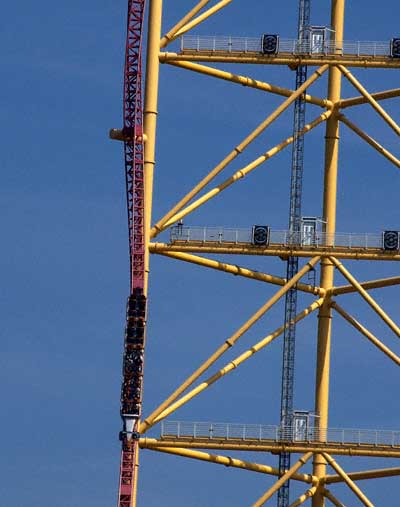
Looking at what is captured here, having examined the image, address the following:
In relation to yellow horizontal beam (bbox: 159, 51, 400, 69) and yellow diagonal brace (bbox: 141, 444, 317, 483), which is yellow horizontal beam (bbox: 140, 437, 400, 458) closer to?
yellow diagonal brace (bbox: 141, 444, 317, 483)

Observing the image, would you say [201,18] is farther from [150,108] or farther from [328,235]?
[328,235]

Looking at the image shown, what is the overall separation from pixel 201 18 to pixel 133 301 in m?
9.17

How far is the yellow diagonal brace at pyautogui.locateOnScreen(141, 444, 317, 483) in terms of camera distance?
108 meters

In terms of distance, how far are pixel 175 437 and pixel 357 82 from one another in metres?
13.0

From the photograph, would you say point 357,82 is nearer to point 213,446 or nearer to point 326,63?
point 326,63

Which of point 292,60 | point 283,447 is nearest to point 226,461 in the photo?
point 283,447

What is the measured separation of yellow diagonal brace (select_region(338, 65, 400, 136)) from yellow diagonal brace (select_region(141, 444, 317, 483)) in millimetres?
11250

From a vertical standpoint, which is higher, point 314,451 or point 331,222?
point 331,222

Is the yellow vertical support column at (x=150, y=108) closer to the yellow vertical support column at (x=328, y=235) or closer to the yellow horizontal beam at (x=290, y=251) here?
the yellow horizontal beam at (x=290, y=251)

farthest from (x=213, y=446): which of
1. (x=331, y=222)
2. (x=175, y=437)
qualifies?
(x=331, y=222)

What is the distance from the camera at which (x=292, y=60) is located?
111375 millimetres

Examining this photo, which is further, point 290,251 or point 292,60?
point 292,60

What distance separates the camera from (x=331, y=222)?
112 m

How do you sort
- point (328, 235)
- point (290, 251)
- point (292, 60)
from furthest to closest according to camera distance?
1. point (292, 60)
2. point (328, 235)
3. point (290, 251)
